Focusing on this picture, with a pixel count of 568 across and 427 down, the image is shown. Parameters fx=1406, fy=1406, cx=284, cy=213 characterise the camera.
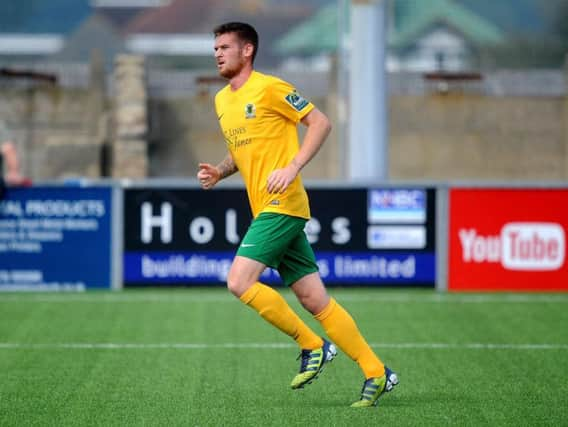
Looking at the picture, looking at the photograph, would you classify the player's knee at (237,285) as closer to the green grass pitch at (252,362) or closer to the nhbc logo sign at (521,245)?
the green grass pitch at (252,362)

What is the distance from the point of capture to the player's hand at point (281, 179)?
7.38 meters

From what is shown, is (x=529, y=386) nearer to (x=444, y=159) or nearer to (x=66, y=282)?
(x=66, y=282)

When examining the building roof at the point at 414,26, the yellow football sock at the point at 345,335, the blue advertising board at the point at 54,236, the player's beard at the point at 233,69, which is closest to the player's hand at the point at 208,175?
the player's beard at the point at 233,69

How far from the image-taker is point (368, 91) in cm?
1661

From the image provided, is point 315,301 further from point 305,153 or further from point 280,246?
point 305,153

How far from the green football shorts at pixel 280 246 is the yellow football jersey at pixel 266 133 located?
0.06m

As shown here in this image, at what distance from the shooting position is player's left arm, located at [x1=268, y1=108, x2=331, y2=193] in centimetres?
739

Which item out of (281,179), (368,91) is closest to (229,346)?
(281,179)

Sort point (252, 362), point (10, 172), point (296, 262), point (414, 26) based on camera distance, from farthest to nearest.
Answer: point (414, 26), point (10, 172), point (252, 362), point (296, 262)

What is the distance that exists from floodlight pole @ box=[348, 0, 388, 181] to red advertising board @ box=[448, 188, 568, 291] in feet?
7.32

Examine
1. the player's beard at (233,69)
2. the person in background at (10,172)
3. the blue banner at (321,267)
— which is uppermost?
the player's beard at (233,69)

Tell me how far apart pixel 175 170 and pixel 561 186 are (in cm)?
1484

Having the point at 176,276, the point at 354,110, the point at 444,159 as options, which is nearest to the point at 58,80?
the point at 444,159

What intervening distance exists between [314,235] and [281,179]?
276 inches
